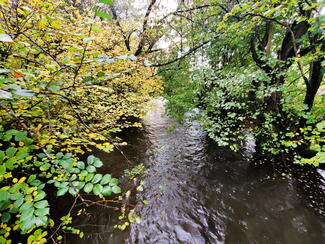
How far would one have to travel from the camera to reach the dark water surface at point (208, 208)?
304cm

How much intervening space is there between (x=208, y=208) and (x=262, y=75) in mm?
3843

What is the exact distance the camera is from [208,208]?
3.69 m

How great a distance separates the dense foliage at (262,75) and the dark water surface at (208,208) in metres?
1.29

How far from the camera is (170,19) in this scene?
4.62 metres

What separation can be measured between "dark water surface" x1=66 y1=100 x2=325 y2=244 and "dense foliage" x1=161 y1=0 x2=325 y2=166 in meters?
1.29

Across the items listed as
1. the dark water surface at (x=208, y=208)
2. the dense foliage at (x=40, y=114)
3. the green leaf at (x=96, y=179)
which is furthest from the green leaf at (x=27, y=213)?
the dark water surface at (x=208, y=208)

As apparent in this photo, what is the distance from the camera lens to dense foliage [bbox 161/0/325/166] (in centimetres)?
294

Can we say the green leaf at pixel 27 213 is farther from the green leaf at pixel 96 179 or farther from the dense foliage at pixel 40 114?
the green leaf at pixel 96 179

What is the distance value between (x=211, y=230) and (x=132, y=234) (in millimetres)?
1950

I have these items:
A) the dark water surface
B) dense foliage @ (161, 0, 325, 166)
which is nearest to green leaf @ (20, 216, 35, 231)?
the dark water surface

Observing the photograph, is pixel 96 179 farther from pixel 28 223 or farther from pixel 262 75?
pixel 262 75

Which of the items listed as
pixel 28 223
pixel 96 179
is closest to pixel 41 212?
pixel 28 223

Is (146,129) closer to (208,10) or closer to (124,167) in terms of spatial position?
(124,167)

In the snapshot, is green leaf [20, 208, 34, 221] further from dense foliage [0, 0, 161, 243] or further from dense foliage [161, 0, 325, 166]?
dense foliage [161, 0, 325, 166]
